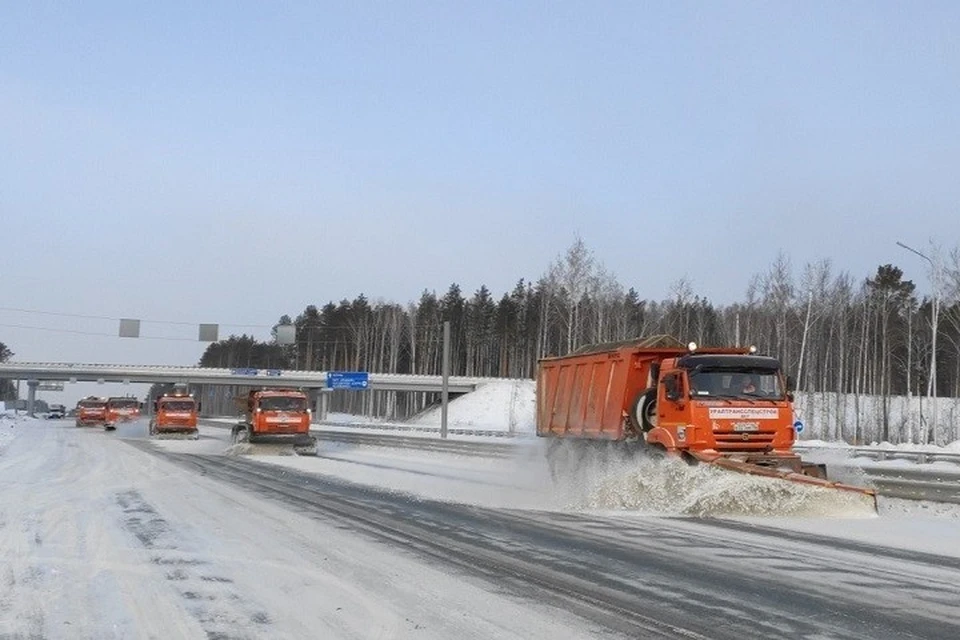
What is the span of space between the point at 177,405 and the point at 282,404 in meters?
13.9

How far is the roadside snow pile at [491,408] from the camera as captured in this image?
78125 mm

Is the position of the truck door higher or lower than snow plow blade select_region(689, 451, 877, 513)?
higher

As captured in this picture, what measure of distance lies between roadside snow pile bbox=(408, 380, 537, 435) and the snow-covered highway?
58560mm

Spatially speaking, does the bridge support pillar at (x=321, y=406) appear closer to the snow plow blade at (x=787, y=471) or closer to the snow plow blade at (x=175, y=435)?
the snow plow blade at (x=175, y=435)

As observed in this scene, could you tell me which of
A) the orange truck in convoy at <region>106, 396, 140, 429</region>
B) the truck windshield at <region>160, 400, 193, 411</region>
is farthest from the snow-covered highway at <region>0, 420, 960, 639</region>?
the orange truck in convoy at <region>106, 396, 140, 429</region>

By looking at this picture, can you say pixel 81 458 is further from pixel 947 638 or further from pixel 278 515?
pixel 947 638

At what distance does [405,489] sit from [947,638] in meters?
14.8

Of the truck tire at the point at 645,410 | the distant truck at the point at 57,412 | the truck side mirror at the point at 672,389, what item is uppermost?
the truck side mirror at the point at 672,389

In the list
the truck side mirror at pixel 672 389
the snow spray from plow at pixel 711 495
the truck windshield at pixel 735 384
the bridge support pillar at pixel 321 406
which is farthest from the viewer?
the bridge support pillar at pixel 321 406

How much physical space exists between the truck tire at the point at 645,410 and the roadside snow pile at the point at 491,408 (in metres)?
56.0

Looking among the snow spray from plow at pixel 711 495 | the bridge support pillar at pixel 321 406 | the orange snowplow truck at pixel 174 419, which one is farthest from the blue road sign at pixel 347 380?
the snow spray from plow at pixel 711 495

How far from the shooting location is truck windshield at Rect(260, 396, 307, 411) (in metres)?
35.9

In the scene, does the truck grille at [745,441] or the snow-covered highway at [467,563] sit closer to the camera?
the snow-covered highway at [467,563]

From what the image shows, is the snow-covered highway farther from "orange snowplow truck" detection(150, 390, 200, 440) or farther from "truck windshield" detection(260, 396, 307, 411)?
"orange snowplow truck" detection(150, 390, 200, 440)
